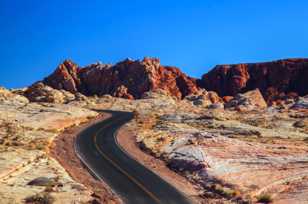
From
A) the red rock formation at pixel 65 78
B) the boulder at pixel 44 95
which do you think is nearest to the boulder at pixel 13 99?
the boulder at pixel 44 95


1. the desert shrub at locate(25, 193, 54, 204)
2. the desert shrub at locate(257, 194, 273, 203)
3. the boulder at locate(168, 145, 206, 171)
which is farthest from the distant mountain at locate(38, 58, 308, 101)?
the desert shrub at locate(25, 193, 54, 204)

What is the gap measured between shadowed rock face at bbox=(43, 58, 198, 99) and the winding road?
92.4m

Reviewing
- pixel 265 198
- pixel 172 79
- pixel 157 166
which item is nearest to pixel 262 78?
pixel 172 79

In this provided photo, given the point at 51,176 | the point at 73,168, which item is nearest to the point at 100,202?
the point at 51,176

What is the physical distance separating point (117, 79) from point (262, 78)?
5809 cm

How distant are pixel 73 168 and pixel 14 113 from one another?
102ft

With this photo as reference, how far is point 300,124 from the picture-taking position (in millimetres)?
60094

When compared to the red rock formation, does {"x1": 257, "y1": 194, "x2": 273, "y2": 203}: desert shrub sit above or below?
below

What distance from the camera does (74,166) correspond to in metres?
36.7

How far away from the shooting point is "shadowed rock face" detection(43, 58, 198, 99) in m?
146

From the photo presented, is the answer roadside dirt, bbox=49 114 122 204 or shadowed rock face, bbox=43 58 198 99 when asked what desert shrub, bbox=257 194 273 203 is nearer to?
roadside dirt, bbox=49 114 122 204

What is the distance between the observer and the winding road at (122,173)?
28734 mm

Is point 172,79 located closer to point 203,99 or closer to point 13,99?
point 203,99

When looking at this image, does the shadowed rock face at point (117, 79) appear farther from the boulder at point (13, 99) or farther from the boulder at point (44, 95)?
the boulder at point (13, 99)
